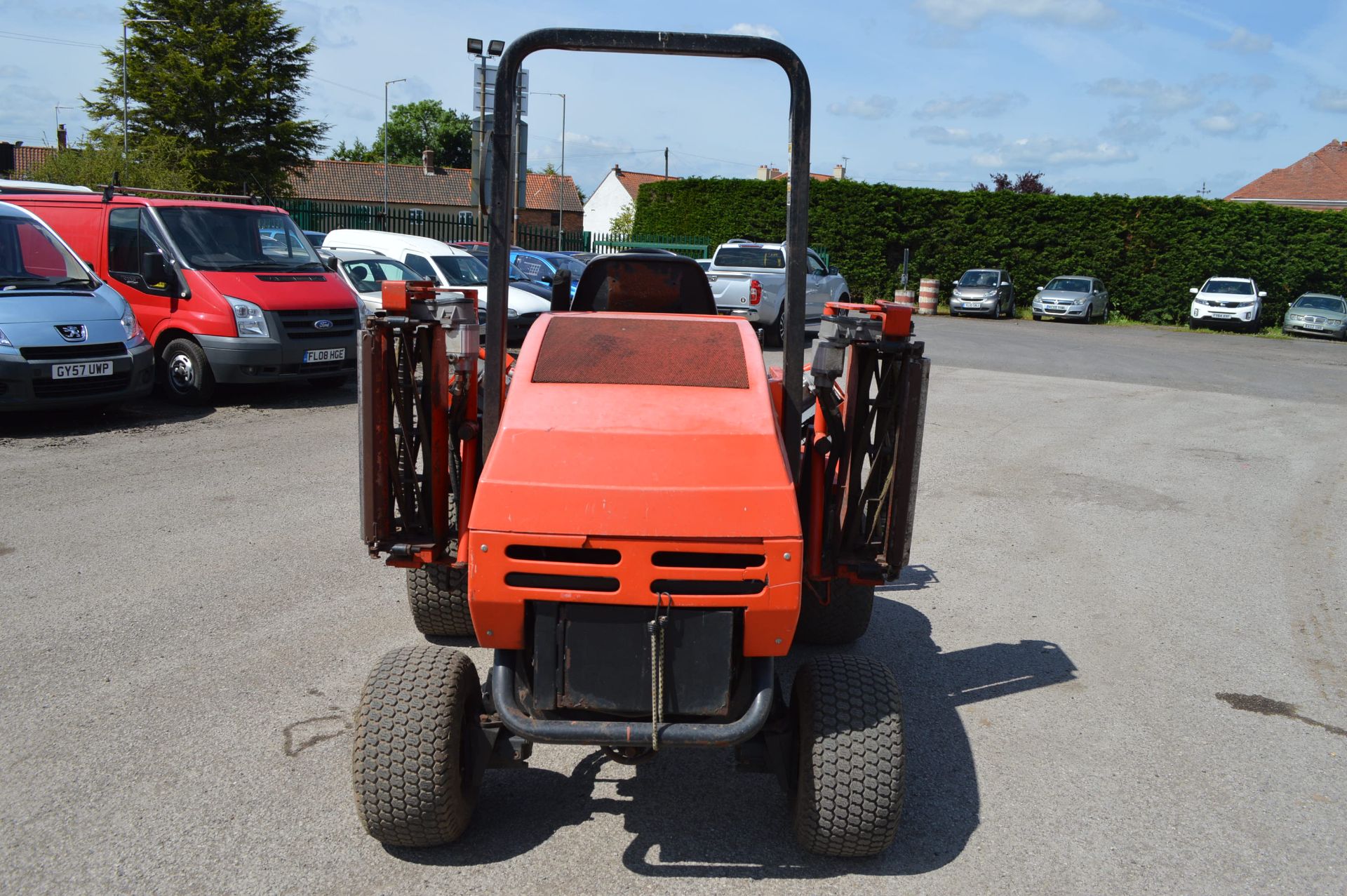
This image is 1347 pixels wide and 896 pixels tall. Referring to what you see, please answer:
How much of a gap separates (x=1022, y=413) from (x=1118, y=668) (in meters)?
8.29

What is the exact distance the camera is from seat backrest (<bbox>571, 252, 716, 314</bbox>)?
4699 mm

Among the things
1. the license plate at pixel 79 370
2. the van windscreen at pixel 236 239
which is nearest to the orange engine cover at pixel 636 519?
the license plate at pixel 79 370

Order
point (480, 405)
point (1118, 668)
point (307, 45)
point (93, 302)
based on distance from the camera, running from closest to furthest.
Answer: point (480, 405) < point (1118, 668) < point (93, 302) < point (307, 45)

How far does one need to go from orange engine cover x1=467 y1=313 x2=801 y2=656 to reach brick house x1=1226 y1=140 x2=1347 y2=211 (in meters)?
65.7

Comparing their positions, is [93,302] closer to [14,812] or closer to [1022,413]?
[14,812]

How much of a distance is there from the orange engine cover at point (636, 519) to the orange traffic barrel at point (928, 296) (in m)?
30.7

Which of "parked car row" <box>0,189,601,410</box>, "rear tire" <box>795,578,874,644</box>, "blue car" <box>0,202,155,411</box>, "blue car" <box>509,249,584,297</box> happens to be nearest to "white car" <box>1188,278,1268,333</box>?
"blue car" <box>509,249,584,297</box>

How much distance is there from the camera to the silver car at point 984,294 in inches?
1256

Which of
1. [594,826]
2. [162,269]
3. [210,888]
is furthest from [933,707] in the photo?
[162,269]

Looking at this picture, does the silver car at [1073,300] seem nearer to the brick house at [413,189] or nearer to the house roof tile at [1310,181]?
the house roof tile at [1310,181]

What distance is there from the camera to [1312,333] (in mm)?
30281

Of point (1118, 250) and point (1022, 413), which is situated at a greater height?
point (1118, 250)

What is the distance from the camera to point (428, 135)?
96.8m

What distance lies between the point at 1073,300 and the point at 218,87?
101 feet
